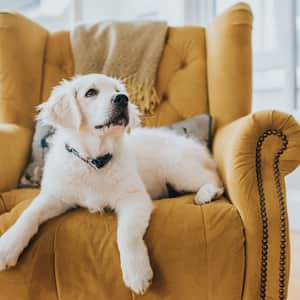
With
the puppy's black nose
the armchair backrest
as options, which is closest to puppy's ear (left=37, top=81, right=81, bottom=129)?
the puppy's black nose

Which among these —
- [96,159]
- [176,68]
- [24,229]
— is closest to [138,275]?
[24,229]

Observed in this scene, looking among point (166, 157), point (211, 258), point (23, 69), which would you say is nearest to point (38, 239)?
point (211, 258)

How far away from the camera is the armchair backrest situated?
1.74 m

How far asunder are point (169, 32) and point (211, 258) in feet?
4.43

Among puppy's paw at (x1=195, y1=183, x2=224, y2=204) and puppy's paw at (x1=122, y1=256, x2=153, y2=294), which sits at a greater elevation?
puppy's paw at (x1=195, y1=183, x2=224, y2=204)

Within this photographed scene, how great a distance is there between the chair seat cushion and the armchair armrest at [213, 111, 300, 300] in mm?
42

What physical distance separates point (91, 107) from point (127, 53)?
0.77 metres

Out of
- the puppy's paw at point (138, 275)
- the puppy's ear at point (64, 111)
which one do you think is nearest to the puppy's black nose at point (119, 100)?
the puppy's ear at point (64, 111)

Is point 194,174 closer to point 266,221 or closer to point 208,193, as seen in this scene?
point 208,193

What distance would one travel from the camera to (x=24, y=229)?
105 centimetres

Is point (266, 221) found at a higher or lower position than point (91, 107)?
lower

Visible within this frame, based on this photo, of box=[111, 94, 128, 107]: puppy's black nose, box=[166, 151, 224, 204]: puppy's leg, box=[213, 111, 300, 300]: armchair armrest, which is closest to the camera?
box=[213, 111, 300, 300]: armchair armrest

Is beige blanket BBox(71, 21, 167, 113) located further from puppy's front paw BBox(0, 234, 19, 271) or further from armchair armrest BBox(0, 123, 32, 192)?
puppy's front paw BBox(0, 234, 19, 271)

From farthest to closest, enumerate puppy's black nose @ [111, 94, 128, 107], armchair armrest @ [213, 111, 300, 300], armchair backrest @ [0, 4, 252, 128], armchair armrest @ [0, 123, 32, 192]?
armchair backrest @ [0, 4, 252, 128] < armchair armrest @ [0, 123, 32, 192] < puppy's black nose @ [111, 94, 128, 107] < armchair armrest @ [213, 111, 300, 300]
